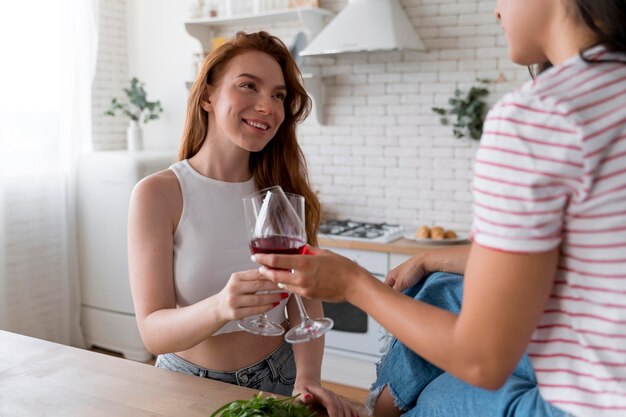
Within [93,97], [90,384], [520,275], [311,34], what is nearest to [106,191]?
[93,97]

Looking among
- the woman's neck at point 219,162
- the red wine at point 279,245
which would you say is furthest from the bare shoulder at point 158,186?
the red wine at point 279,245

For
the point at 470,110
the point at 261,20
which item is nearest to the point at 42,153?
the point at 261,20

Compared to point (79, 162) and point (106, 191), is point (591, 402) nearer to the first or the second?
point (106, 191)

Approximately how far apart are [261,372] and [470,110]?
8.51ft

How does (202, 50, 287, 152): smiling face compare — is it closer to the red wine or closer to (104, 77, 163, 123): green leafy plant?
the red wine

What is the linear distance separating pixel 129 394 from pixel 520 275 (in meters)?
0.95

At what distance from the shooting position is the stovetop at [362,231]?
12.6 feet

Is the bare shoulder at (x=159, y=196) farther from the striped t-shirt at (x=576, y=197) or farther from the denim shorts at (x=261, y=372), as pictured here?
the striped t-shirt at (x=576, y=197)

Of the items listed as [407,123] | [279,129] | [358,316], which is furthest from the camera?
[407,123]

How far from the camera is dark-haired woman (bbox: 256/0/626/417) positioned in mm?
868

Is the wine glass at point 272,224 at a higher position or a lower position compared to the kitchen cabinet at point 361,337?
higher

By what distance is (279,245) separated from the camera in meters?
1.22

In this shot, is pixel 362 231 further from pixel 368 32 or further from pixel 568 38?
pixel 568 38

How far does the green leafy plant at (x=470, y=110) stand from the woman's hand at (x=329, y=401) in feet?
9.15
